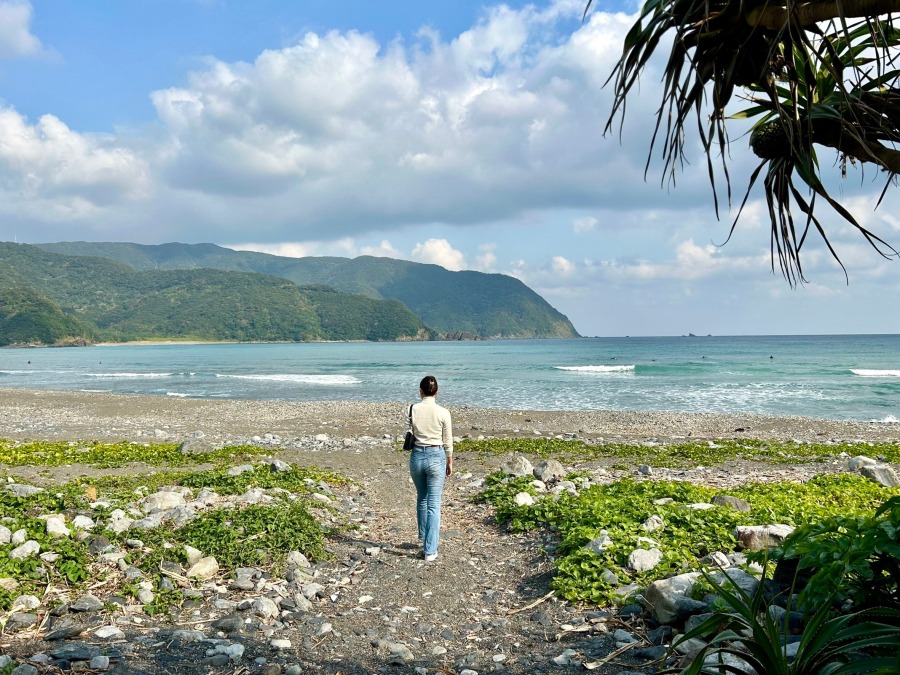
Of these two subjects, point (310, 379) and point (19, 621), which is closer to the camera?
point (19, 621)

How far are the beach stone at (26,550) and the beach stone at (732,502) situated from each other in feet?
27.3

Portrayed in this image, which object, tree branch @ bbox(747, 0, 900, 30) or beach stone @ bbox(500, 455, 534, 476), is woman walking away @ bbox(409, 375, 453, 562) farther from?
tree branch @ bbox(747, 0, 900, 30)

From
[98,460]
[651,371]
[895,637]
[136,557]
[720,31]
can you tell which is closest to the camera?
[895,637]

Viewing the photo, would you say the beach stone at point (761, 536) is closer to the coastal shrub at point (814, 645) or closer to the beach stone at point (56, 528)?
the coastal shrub at point (814, 645)

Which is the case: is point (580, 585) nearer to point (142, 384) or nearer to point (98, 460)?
point (98, 460)

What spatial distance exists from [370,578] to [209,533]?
2.01m

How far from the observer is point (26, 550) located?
20.5 feet

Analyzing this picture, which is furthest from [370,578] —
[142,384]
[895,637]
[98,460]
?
[142,384]

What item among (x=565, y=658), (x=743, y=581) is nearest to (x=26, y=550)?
(x=565, y=658)

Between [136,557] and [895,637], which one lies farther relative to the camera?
[136,557]

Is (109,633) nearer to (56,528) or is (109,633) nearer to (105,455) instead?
(56,528)

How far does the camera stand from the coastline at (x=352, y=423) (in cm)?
2088

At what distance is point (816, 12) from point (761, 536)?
5.43 metres

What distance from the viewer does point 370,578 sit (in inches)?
276
